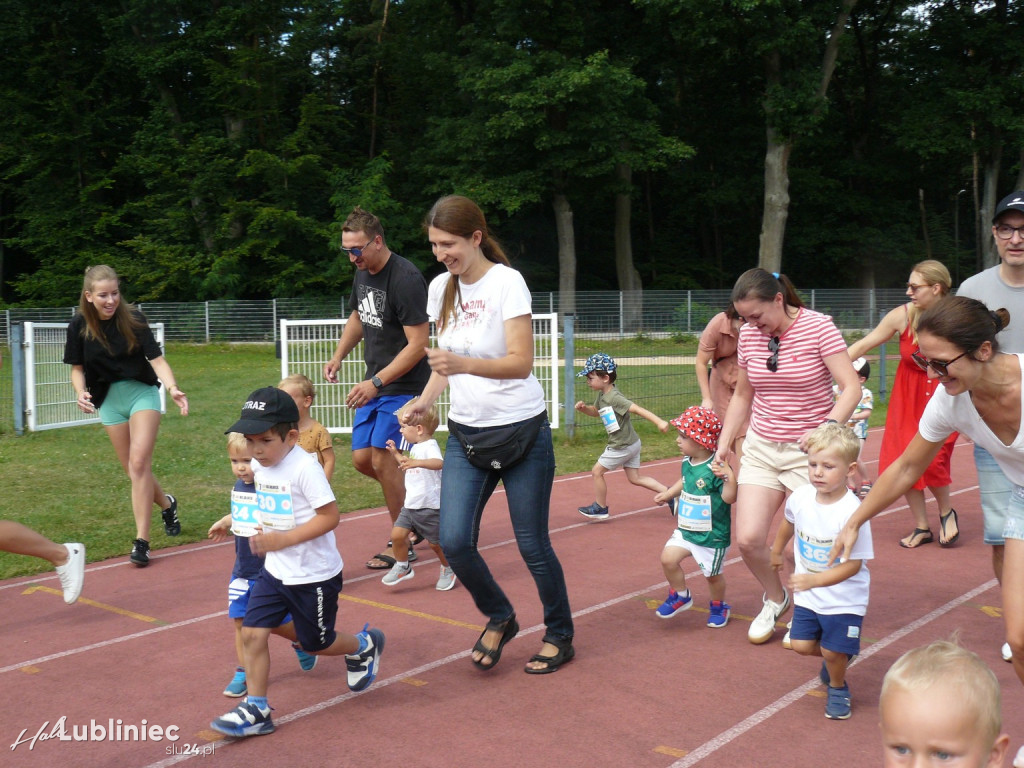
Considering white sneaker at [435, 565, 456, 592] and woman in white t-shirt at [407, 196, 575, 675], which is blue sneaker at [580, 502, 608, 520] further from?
woman in white t-shirt at [407, 196, 575, 675]

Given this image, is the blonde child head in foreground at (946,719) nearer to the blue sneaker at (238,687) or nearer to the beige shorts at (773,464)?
the beige shorts at (773,464)

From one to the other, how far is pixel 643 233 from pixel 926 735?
48.1 m

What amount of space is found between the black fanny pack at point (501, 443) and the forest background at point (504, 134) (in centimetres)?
3272

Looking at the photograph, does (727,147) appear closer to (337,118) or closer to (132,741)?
(337,118)

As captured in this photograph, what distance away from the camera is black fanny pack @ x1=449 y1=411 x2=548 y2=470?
189 inches

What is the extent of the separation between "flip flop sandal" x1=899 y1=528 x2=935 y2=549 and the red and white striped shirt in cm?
291

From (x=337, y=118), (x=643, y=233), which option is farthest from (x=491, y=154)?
(x=643, y=233)

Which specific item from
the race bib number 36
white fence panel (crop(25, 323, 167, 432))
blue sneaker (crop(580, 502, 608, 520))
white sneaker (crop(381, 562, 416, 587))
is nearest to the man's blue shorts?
white sneaker (crop(381, 562, 416, 587))

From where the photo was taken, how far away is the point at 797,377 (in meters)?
5.31

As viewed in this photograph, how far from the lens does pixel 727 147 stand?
153 feet

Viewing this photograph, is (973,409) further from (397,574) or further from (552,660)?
(397,574)

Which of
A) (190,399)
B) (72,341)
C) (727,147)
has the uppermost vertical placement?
(727,147)

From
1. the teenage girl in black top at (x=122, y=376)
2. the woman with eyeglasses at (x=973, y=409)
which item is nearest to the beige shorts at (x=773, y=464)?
the woman with eyeglasses at (x=973, y=409)

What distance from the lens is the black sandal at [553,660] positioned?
5.06m
